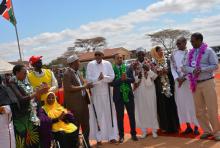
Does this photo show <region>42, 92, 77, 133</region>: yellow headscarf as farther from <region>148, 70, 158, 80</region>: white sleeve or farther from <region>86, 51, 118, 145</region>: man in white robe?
<region>148, 70, 158, 80</region>: white sleeve

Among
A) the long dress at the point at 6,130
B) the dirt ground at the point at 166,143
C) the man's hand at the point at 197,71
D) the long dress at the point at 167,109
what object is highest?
the man's hand at the point at 197,71

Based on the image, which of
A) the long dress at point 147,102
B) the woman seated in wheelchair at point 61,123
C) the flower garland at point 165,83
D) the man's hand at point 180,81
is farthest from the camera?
the long dress at point 147,102

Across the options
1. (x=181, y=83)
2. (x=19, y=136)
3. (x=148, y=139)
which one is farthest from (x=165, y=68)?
(x=19, y=136)

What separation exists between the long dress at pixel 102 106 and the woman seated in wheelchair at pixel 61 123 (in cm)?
111

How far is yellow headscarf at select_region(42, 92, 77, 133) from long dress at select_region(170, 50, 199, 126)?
2558 mm

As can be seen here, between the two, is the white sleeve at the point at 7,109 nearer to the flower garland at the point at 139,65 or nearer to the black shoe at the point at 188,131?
the flower garland at the point at 139,65

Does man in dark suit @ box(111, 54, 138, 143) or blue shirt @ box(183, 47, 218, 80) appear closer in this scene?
blue shirt @ box(183, 47, 218, 80)

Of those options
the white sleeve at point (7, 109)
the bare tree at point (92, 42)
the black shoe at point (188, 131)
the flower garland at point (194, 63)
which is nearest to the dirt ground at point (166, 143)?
the black shoe at point (188, 131)

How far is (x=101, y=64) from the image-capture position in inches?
291

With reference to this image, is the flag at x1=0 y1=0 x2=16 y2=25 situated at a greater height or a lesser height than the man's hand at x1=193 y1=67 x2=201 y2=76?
greater

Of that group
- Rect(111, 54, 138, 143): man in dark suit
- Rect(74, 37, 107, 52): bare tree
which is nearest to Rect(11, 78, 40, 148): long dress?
Rect(111, 54, 138, 143): man in dark suit

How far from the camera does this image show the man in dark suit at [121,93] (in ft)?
24.3

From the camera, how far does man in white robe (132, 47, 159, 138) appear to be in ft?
24.6

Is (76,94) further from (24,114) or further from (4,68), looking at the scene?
(4,68)
